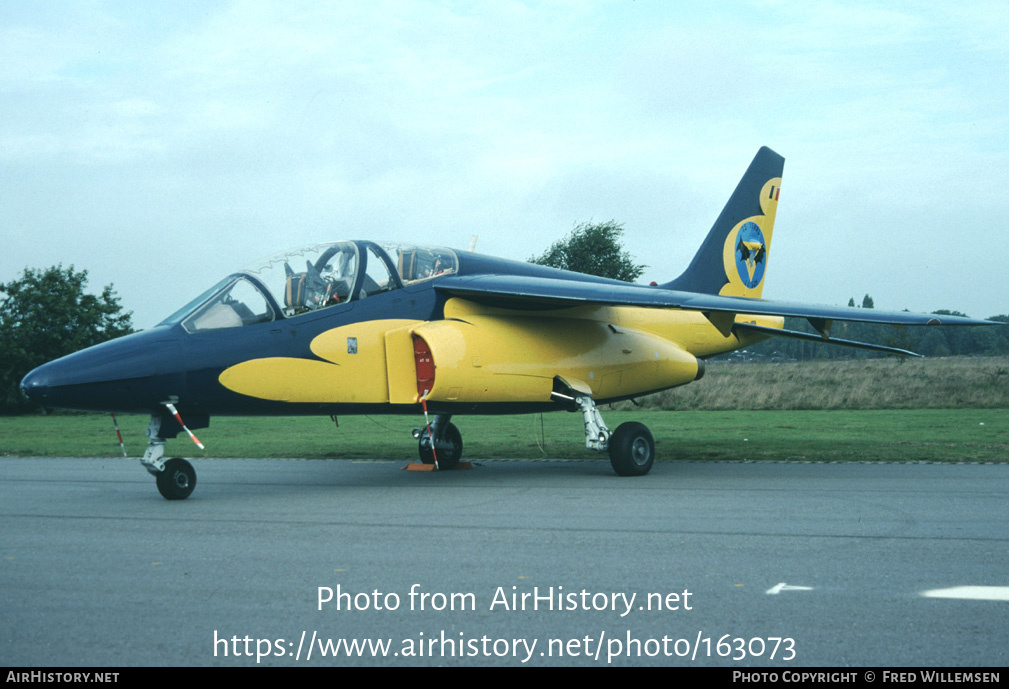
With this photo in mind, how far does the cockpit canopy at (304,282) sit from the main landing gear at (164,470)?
4.12ft

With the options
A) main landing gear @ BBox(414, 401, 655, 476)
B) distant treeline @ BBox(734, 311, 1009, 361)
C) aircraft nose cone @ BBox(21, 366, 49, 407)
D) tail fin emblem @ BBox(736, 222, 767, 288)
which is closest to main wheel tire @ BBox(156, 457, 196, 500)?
aircraft nose cone @ BBox(21, 366, 49, 407)

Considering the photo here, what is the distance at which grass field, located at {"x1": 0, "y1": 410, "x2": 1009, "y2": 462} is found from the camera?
15672 mm

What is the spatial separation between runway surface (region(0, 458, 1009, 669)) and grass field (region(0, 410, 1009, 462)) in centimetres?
499

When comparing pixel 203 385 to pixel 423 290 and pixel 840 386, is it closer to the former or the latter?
pixel 423 290

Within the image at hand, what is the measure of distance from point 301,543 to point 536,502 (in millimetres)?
3145

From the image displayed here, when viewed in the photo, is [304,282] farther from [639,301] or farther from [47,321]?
[47,321]

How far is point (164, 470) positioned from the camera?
10.3 meters

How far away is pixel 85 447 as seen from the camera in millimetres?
20094

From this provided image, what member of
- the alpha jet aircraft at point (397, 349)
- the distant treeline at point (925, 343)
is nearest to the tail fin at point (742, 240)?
the alpha jet aircraft at point (397, 349)

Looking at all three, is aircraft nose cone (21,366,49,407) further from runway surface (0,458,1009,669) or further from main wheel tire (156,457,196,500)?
main wheel tire (156,457,196,500)

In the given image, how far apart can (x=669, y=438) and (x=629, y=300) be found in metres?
8.36

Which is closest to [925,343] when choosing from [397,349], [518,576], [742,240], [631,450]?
[742,240]

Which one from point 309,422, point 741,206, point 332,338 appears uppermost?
point 741,206
